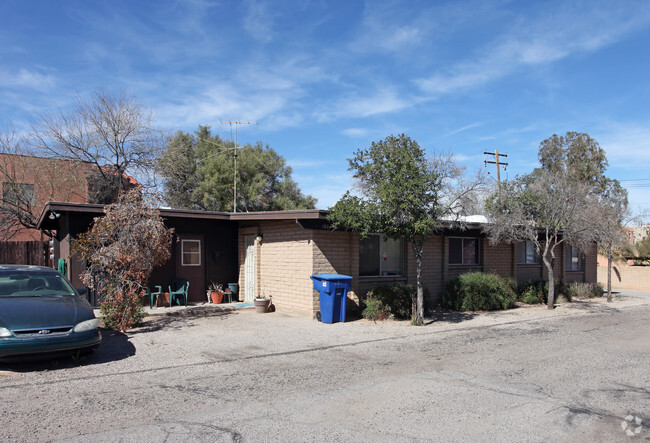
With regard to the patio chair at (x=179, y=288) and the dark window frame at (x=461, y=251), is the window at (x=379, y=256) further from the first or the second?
the patio chair at (x=179, y=288)

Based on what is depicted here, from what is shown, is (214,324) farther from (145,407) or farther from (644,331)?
(644,331)

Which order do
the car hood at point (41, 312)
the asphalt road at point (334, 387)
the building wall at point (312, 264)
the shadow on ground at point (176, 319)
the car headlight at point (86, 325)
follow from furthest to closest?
1. the building wall at point (312, 264)
2. the shadow on ground at point (176, 319)
3. the car headlight at point (86, 325)
4. the car hood at point (41, 312)
5. the asphalt road at point (334, 387)

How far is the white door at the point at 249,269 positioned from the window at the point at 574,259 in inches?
533

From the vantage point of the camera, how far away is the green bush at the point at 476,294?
14.5m

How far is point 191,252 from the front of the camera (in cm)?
1459

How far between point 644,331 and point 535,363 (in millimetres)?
5229

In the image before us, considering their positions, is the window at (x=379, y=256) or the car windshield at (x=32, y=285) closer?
the car windshield at (x=32, y=285)

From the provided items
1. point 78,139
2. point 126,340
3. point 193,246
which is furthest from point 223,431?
point 78,139

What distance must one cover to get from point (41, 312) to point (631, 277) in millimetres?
27694

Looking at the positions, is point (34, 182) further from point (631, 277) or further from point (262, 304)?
point (631, 277)

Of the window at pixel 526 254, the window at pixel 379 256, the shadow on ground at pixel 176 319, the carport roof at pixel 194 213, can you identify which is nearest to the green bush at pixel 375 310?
the window at pixel 379 256

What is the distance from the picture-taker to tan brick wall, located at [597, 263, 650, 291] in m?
25.3

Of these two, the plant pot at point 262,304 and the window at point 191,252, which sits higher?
the window at point 191,252

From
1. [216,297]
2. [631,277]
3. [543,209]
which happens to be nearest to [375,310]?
[216,297]
